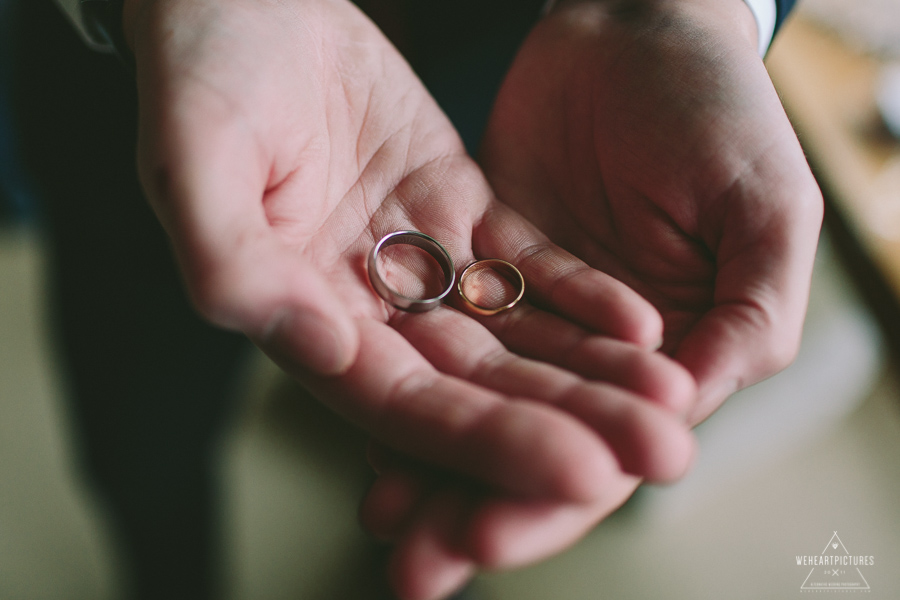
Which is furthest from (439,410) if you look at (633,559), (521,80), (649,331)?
(633,559)

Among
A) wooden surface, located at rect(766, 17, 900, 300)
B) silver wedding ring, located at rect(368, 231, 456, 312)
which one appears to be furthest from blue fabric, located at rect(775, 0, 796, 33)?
silver wedding ring, located at rect(368, 231, 456, 312)

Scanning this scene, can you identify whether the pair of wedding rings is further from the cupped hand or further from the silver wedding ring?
the cupped hand

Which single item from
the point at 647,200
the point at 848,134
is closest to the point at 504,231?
the point at 647,200

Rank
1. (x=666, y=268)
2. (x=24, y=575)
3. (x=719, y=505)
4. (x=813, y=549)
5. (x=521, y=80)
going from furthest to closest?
(x=719, y=505)
(x=24, y=575)
(x=813, y=549)
(x=521, y=80)
(x=666, y=268)

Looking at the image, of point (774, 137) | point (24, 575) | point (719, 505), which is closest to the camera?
point (774, 137)

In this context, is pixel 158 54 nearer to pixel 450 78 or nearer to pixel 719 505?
pixel 450 78

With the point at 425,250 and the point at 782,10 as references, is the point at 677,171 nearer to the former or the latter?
the point at 425,250
